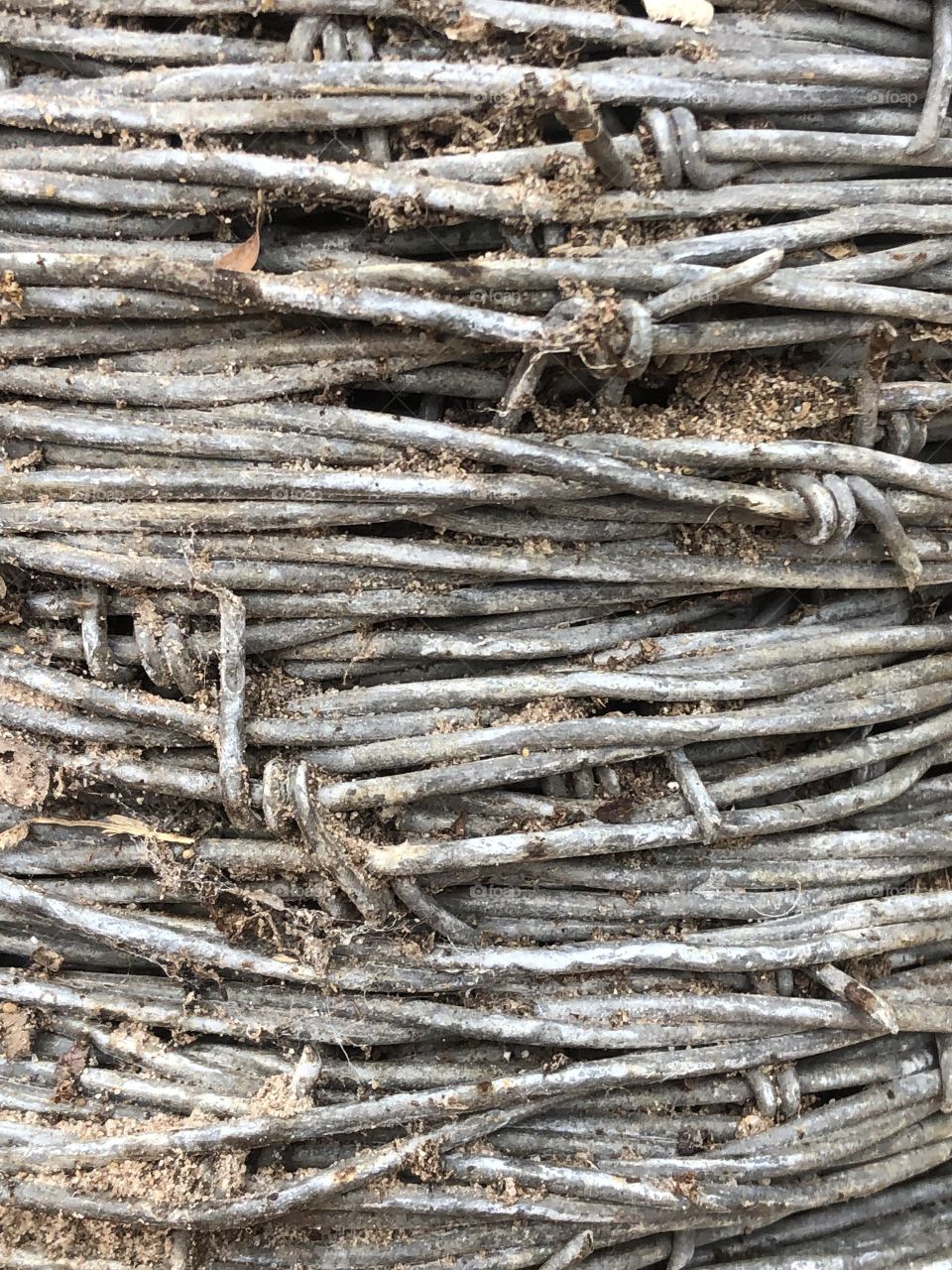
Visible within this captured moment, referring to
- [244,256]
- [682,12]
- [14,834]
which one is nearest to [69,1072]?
[14,834]

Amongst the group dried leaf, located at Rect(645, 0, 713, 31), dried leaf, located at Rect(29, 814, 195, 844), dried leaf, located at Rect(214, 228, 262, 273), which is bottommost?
dried leaf, located at Rect(29, 814, 195, 844)

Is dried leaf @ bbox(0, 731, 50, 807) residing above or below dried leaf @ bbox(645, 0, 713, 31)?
below

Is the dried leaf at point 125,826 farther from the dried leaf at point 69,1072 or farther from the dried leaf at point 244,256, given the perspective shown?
the dried leaf at point 244,256

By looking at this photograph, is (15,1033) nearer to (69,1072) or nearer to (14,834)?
(69,1072)

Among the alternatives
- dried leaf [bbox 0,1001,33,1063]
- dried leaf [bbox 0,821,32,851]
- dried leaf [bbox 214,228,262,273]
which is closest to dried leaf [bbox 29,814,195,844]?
dried leaf [bbox 0,821,32,851]

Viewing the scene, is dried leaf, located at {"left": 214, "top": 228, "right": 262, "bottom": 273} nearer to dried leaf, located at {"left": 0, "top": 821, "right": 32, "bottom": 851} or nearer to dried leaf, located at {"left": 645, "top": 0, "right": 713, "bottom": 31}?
dried leaf, located at {"left": 645, "top": 0, "right": 713, "bottom": 31}

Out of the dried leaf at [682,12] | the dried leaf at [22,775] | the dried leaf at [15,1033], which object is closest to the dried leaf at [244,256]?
the dried leaf at [682,12]
